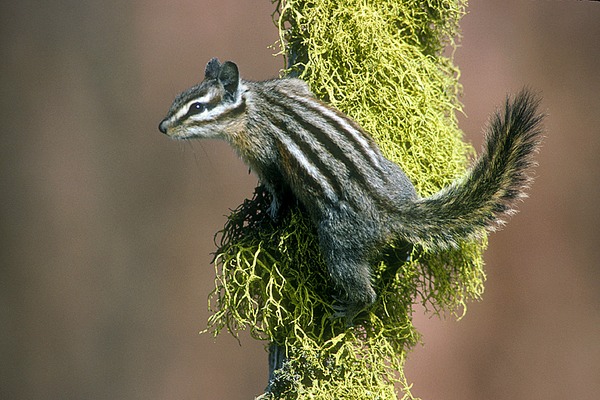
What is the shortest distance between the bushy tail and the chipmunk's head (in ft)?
1.54

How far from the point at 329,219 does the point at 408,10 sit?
69cm

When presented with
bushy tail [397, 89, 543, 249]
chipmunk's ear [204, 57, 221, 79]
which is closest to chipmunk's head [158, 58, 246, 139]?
chipmunk's ear [204, 57, 221, 79]

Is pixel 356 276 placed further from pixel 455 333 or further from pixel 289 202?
pixel 455 333

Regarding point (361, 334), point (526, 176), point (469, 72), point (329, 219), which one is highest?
point (469, 72)

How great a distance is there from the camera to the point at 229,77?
2029 mm

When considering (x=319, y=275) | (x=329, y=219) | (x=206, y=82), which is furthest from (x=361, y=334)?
(x=206, y=82)

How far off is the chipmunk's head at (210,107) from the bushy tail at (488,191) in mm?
468

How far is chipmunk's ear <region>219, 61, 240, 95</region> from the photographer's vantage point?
79.4 inches

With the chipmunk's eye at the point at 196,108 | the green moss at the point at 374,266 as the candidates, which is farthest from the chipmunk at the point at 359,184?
the green moss at the point at 374,266

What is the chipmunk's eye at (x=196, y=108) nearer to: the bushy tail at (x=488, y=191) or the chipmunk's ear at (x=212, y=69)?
the chipmunk's ear at (x=212, y=69)

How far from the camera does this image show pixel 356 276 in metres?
2.01

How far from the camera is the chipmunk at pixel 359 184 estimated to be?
198 cm

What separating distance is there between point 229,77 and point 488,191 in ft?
2.15

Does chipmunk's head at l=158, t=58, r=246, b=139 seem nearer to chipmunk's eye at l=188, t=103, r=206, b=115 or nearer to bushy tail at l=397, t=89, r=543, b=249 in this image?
chipmunk's eye at l=188, t=103, r=206, b=115
